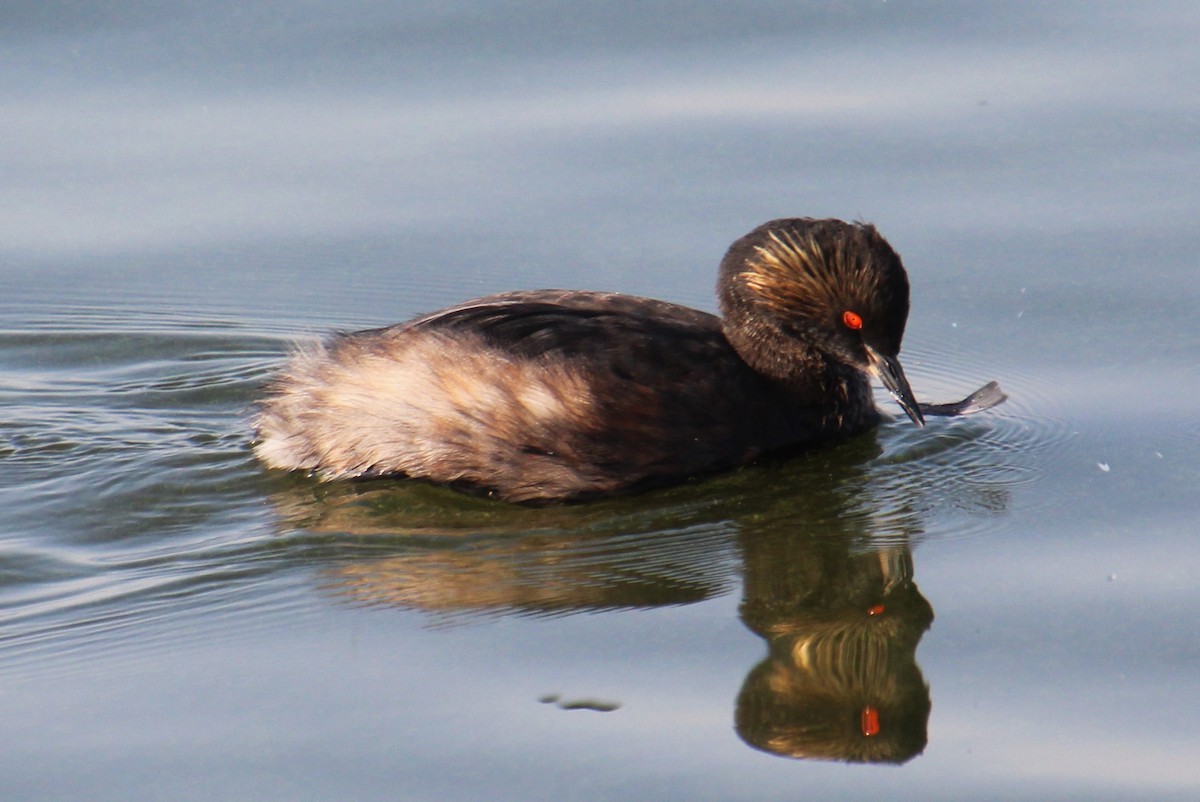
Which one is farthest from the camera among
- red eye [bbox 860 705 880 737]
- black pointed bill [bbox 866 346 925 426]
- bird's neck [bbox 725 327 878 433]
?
bird's neck [bbox 725 327 878 433]

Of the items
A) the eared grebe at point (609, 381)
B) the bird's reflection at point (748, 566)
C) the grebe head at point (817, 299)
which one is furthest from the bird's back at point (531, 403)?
the grebe head at point (817, 299)

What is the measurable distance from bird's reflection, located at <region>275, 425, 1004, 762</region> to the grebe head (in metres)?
0.38

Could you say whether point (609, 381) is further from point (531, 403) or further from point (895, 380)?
point (895, 380)

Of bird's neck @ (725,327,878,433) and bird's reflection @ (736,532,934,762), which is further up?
bird's neck @ (725,327,878,433)

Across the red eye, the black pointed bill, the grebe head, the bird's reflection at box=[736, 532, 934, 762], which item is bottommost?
the red eye

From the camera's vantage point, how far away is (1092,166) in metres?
9.22

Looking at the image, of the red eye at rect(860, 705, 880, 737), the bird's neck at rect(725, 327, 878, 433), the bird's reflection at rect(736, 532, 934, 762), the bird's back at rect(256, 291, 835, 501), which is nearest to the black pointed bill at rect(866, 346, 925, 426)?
the bird's neck at rect(725, 327, 878, 433)

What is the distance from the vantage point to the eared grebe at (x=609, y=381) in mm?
6785

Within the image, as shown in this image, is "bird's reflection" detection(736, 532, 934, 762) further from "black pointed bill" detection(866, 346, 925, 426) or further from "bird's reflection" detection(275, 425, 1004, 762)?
"black pointed bill" detection(866, 346, 925, 426)

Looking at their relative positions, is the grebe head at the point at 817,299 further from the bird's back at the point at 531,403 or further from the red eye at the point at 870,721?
the red eye at the point at 870,721

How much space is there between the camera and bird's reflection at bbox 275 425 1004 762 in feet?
17.1

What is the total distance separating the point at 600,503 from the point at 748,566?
0.76m

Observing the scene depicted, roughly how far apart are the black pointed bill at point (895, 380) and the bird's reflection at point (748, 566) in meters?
0.26

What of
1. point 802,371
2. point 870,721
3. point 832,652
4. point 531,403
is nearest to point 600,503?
point 531,403
